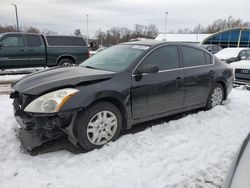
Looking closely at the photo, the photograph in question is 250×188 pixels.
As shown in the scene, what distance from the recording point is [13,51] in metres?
10.7

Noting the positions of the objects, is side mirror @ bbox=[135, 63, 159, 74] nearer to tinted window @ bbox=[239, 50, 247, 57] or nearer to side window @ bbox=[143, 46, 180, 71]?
side window @ bbox=[143, 46, 180, 71]

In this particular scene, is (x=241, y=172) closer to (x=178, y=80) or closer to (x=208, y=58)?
(x=178, y=80)

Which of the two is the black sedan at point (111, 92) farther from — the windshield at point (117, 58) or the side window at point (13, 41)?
the side window at point (13, 41)

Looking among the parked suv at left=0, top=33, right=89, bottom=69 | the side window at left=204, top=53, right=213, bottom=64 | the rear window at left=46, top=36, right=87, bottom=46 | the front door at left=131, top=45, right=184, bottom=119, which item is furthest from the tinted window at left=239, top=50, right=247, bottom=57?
the front door at left=131, top=45, right=184, bottom=119

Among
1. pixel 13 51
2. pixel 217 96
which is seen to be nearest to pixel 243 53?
pixel 217 96

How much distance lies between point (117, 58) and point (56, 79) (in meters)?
1.30

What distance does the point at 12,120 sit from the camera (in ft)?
14.2

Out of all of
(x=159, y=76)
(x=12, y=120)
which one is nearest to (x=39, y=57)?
(x=12, y=120)

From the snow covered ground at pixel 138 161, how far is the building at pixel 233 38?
1620 inches

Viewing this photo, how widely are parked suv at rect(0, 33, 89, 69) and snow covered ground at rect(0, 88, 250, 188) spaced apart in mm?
7241

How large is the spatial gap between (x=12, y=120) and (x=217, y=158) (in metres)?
3.59

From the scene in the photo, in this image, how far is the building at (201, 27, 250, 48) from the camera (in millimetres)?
39969

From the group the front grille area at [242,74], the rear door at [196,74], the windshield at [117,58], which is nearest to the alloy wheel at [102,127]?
the windshield at [117,58]

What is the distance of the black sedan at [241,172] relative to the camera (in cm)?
149
